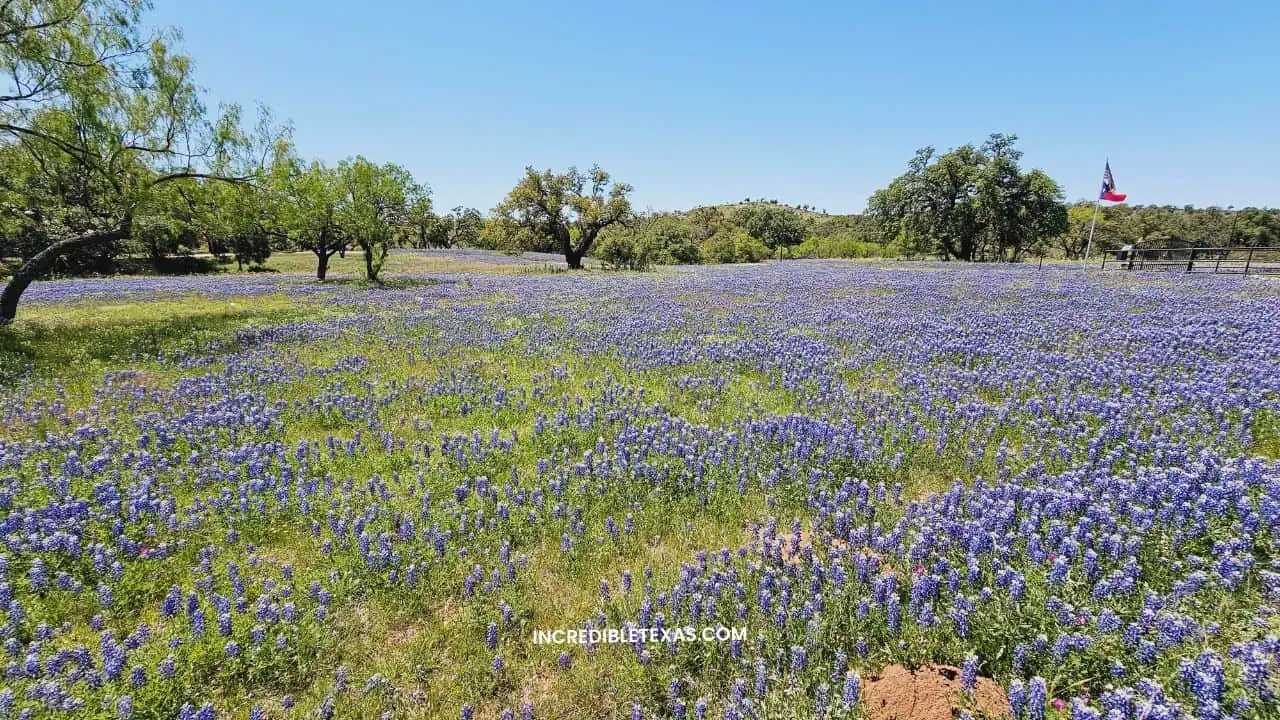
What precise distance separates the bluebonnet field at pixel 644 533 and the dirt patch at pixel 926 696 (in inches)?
4.5

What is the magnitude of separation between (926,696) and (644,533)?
2.53m

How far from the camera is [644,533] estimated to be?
4.96 meters

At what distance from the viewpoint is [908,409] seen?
7660mm

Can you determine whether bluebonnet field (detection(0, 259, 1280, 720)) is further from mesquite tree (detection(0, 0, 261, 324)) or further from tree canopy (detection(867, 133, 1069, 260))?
tree canopy (detection(867, 133, 1069, 260))

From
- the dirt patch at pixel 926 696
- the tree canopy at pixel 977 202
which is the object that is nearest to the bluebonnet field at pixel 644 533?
the dirt patch at pixel 926 696

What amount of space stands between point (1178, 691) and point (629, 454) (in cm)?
458

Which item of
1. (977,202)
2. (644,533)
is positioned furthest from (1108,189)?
(644,533)

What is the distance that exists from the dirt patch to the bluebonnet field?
11 centimetres

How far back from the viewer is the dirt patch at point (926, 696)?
9.71ft

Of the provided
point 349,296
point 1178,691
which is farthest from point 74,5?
point 1178,691

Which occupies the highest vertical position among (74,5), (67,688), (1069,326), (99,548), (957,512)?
(74,5)

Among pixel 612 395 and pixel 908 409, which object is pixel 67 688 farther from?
pixel 908 409

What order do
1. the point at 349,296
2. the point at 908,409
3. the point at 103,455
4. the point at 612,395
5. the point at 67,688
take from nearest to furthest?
the point at 67,688, the point at 103,455, the point at 908,409, the point at 612,395, the point at 349,296

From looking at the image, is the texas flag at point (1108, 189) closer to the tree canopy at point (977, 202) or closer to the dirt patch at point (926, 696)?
the tree canopy at point (977, 202)
